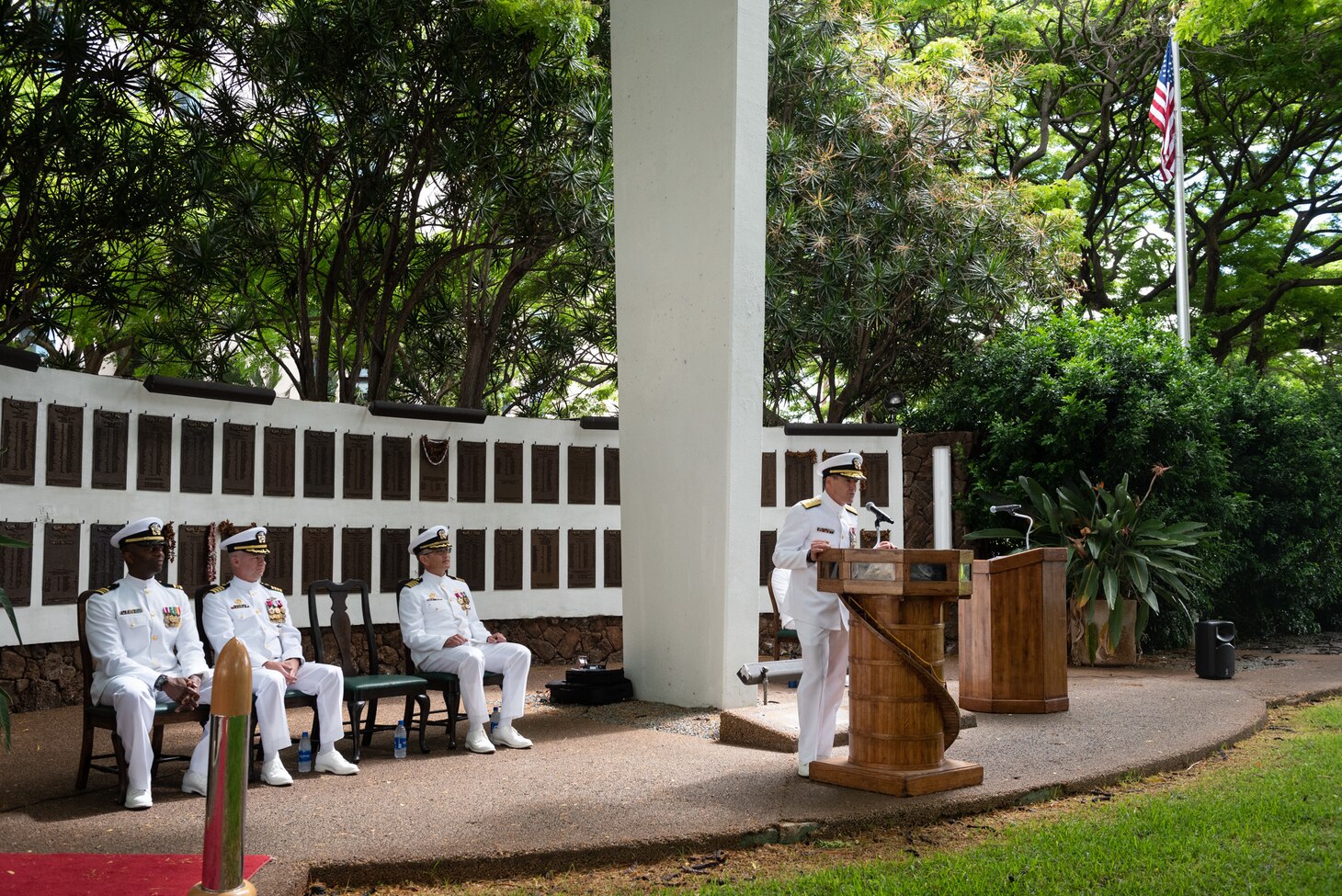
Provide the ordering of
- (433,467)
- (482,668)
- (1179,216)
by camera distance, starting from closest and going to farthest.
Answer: (482,668) < (433,467) < (1179,216)

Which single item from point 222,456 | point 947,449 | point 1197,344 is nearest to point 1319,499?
point 1197,344

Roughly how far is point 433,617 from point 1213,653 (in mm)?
7036

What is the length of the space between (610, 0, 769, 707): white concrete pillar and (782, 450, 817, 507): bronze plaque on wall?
3.23 metres

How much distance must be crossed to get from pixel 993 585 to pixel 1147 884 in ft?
14.2

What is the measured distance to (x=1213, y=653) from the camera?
1033 cm

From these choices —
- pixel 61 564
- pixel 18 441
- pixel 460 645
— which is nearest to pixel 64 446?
pixel 18 441

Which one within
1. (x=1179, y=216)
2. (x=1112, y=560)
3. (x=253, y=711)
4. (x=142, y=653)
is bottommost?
(x=253, y=711)

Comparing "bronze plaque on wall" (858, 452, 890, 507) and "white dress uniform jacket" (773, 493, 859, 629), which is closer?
"white dress uniform jacket" (773, 493, 859, 629)

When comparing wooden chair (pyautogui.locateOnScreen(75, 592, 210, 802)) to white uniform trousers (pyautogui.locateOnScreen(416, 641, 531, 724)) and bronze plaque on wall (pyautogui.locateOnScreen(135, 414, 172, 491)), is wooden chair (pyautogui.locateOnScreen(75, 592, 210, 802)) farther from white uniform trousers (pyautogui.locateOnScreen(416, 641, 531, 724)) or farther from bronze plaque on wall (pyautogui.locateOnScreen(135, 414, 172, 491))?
bronze plaque on wall (pyautogui.locateOnScreen(135, 414, 172, 491))

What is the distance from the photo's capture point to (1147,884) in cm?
411

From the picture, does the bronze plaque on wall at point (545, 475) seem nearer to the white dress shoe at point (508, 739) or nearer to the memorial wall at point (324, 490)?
the memorial wall at point (324, 490)

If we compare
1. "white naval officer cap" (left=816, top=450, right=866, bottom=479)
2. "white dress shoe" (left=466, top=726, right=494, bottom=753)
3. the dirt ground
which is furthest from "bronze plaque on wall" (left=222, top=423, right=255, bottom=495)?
the dirt ground

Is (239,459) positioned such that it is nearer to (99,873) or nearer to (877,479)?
(99,873)

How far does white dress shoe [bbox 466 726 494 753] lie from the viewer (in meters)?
7.10
